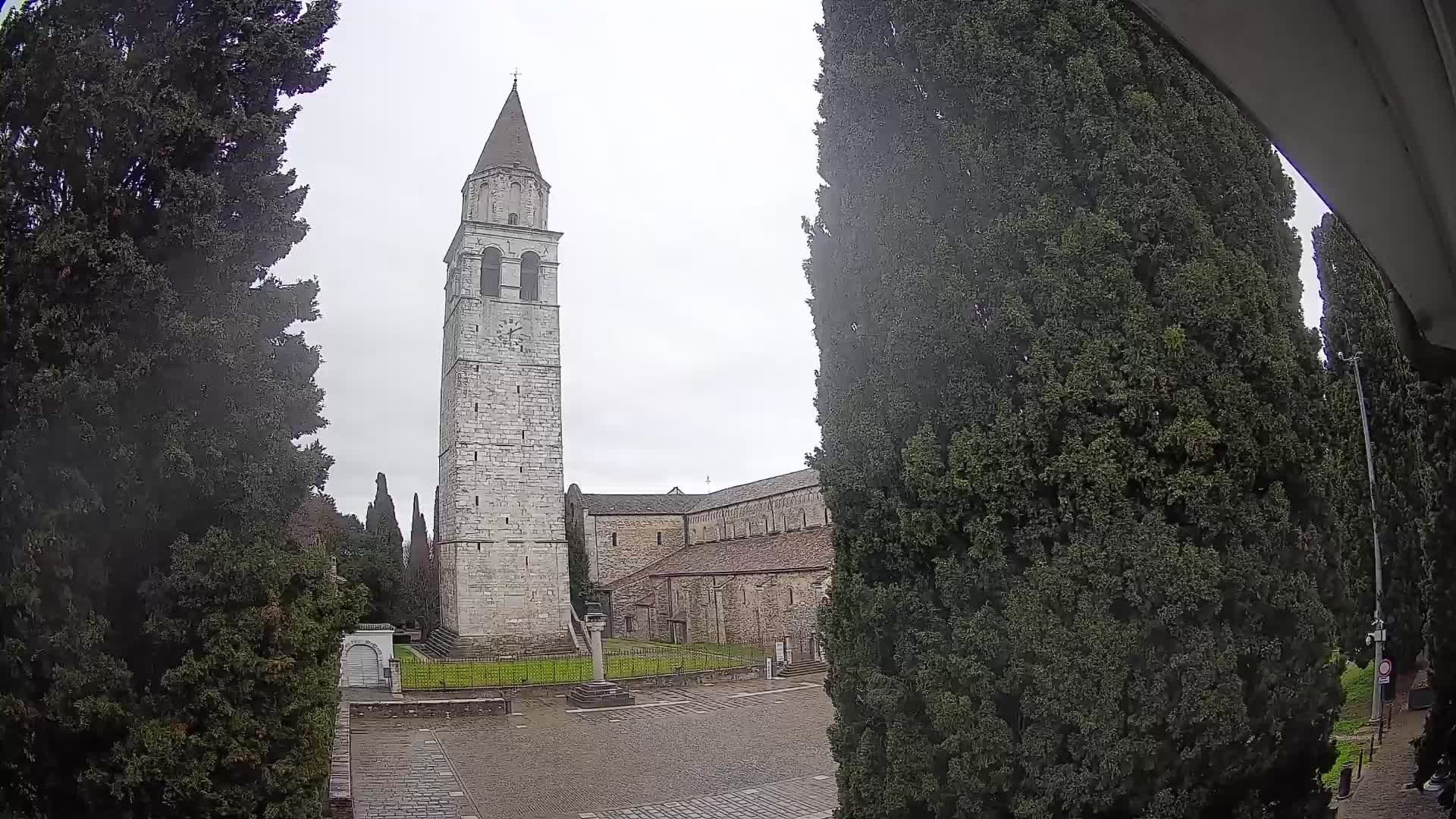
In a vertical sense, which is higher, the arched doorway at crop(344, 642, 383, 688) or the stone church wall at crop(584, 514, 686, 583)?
the stone church wall at crop(584, 514, 686, 583)

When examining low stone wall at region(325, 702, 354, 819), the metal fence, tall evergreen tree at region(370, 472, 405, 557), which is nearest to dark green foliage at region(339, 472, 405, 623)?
tall evergreen tree at region(370, 472, 405, 557)

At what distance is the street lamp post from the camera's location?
11859mm

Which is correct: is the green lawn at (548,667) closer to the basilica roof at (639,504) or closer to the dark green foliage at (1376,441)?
the basilica roof at (639,504)

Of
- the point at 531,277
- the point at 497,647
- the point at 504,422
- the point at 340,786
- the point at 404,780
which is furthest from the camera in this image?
the point at 531,277

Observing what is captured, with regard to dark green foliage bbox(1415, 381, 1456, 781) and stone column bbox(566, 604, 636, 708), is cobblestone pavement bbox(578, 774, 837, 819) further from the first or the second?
stone column bbox(566, 604, 636, 708)

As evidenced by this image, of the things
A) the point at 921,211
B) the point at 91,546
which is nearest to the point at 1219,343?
the point at 921,211

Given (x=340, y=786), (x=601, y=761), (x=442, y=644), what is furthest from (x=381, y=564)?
(x=340, y=786)

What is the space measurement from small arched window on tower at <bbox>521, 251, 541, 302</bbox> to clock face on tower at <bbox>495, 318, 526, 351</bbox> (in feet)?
4.00

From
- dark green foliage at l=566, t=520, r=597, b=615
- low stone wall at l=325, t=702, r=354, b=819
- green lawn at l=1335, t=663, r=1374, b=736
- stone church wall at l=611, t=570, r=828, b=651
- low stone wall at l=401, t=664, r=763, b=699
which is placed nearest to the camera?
low stone wall at l=325, t=702, r=354, b=819

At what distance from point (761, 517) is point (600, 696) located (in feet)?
71.8

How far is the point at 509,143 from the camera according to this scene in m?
35.6

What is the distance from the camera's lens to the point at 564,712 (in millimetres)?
20766

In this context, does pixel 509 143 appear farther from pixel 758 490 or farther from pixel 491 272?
pixel 758 490

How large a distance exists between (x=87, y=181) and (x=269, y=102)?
144 centimetres
